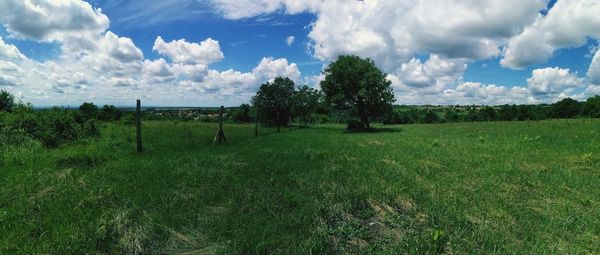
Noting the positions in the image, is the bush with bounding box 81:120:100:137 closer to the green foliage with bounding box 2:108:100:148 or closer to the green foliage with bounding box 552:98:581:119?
the green foliage with bounding box 2:108:100:148

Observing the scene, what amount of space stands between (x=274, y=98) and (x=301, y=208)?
68123 mm

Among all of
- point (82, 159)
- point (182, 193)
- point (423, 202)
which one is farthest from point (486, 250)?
point (82, 159)

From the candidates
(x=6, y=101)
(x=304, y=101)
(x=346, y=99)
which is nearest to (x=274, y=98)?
(x=304, y=101)

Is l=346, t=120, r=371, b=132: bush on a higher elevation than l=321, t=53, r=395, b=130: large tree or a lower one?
lower

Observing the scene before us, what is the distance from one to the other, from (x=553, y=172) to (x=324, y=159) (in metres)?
7.68

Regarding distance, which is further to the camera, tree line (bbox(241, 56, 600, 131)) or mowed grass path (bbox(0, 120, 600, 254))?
tree line (bbox(241, 56, 600, 131))

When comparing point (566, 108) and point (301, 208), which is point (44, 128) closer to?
point (301, 208)

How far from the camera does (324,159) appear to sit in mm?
14570

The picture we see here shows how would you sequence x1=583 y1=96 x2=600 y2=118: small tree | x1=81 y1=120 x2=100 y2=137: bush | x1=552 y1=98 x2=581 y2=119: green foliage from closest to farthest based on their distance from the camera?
1. x1=81 y1=120 x2=100 y2=137: bush
2. x1=583 y1=96 x2=600 y2=118: small tree
3. x1=552 y1=98 x2=581 y2=119: green foliage

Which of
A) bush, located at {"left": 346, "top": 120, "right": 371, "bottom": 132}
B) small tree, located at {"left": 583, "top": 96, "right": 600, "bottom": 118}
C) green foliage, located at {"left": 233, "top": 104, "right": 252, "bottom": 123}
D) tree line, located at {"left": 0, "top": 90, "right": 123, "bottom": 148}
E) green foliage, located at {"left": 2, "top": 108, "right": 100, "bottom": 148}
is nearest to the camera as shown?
tree line, located at {"left": 0, "top": 90, "right": 123, "bottom": 148}

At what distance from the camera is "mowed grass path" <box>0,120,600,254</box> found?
5535 mm

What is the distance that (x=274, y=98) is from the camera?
7469 centimetres

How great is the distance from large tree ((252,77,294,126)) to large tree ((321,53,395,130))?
2752cm

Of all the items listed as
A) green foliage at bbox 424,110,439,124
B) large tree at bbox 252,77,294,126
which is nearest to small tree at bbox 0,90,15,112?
large tree at bbox 252,77,294,126
